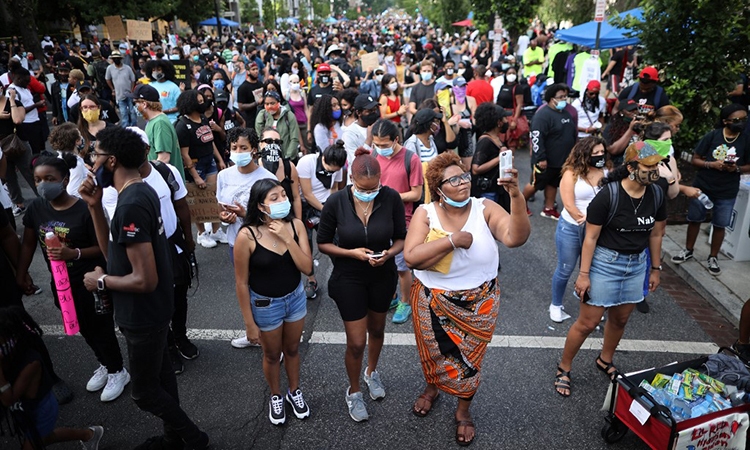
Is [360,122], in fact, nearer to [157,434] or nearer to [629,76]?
[157,434]

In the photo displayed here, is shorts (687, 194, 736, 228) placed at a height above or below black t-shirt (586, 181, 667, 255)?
below

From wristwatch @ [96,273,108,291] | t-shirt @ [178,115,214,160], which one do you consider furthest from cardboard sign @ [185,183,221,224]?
wristwatch @ [96,273,108,291]

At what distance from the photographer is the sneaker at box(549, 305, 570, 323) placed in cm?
507

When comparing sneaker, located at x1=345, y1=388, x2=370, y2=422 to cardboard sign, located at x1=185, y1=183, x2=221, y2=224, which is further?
cardboard sign, located at x1=185, y1=183, x2=221, y2=224

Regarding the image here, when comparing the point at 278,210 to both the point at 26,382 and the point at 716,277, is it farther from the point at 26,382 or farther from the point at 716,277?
the point at 716,277

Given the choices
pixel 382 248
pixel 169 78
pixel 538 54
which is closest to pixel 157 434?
pixel 382 248

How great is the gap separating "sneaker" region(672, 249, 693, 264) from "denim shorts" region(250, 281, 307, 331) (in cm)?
482

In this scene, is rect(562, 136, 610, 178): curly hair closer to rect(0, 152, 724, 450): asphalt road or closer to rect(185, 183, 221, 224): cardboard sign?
rect(0, 152, 724, 450): asphalt road

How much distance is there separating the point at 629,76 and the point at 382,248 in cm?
1235

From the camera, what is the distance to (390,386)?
415cm

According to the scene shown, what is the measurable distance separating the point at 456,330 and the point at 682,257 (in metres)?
4.15

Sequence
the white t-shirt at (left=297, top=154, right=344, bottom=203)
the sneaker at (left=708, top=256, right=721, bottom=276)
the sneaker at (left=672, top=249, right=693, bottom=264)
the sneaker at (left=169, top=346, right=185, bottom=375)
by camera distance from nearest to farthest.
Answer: the sneaker at (left=169, top=346, right=185, bottom=375) → the white t-shirt at (left=297, top=154, right=344, bottom=203) → the sneaker at (left=708, top=256, right=721, bottom=276) → the sneaker at (left=672, top=249, right=693, bottom=264)

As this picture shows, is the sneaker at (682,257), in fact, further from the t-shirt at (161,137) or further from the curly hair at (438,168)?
the t-shirt at (161,137)

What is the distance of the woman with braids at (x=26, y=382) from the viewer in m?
2.90
